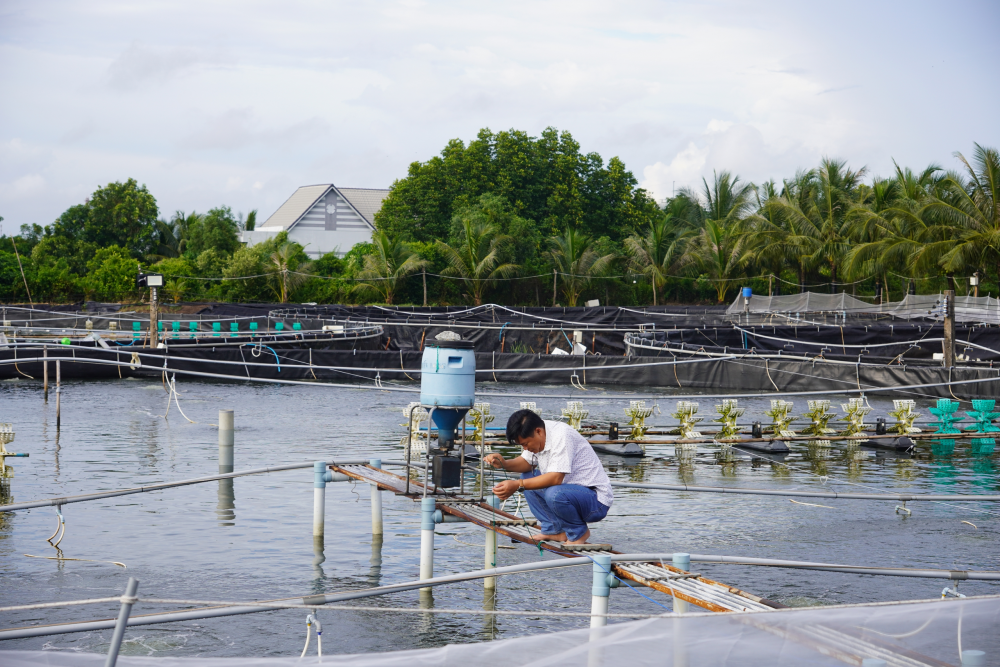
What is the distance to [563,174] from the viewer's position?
58.5m

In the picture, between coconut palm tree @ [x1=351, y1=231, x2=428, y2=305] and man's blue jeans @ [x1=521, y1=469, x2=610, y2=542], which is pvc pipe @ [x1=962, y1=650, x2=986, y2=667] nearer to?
man's blue jeans @ [x1=521, y1=469, x2=610, y2=542]

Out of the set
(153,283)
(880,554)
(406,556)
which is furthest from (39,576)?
(153,283)

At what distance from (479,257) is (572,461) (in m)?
44.6

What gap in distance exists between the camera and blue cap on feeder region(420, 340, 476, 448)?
9.31 metres

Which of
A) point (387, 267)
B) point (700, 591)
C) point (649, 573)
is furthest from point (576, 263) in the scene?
point (700, 591)

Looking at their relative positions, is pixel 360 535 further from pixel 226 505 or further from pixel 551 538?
pixel 551 538

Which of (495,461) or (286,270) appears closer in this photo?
(495,461)

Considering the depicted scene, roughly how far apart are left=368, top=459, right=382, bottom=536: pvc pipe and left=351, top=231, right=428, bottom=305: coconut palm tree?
1565 inches

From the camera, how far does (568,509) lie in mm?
7777

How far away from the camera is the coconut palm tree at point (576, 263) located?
52656mm

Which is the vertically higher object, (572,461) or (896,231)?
(896,231)

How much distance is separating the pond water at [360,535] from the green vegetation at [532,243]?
28.9m

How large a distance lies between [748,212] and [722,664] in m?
53.9

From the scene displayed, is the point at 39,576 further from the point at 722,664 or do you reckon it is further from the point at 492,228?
the point at 492,228
